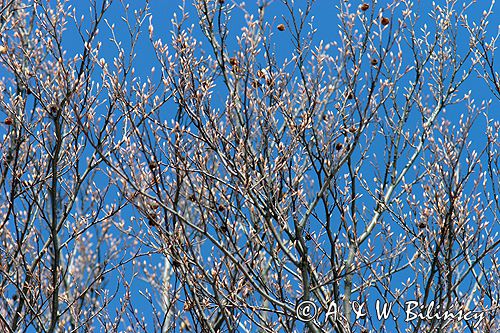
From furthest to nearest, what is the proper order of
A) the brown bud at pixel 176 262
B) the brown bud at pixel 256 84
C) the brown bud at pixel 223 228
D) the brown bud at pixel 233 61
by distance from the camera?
1. the brown bud at pixel 233 61
2. the brown bud at pixel 256 84
3. the brown bud at pixel 223 228
4. the brown bud at pixel 176 262

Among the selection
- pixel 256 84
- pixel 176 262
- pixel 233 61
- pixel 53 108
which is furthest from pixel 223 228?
pixel 53 108

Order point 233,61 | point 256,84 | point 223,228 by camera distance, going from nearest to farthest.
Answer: point 223,228
point 256,84
point 233,61

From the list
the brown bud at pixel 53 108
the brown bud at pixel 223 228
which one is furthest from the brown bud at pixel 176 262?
the brown bud at pixel 53 108

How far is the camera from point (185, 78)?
5.20 meters

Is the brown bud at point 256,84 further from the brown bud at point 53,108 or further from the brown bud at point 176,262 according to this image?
the brown bud at point 53,108

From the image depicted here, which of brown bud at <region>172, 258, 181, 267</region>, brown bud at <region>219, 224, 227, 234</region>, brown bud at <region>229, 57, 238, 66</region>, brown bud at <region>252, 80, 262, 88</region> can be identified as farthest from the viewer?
brown bud at <region>229, 57, 238, 66</region>

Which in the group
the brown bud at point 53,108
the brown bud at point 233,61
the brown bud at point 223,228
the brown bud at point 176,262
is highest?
the brown bud at point 233,61

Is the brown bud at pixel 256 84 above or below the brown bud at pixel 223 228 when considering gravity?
above

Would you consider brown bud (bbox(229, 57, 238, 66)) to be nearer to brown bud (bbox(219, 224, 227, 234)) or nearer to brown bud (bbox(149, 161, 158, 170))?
brown bud (bbox(149, 161, 158, 170))

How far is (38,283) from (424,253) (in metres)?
3.11

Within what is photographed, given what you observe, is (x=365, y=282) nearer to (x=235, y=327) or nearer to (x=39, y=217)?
(x=235, y=327)

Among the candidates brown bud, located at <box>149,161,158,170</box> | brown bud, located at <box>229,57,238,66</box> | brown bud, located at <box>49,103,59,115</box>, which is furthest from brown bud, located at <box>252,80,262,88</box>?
Answer: brown bud, located at <box>49,103,59,115</box>

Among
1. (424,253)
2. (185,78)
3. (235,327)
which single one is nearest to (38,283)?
(235,327)

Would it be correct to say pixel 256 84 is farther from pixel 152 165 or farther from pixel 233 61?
pixel 152 165
